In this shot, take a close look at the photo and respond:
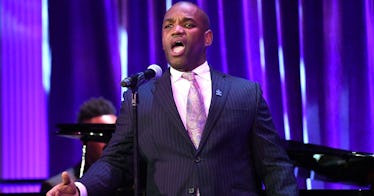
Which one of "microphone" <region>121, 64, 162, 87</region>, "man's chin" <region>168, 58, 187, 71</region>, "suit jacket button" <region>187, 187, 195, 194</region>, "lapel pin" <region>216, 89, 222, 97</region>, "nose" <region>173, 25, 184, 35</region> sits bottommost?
"suit jacket button" <region>187, 187, 195, 194</region>

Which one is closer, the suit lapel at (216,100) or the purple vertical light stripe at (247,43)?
the suit lapel at (216,100)

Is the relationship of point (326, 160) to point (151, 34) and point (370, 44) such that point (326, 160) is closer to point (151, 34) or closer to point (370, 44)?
point (370, 44)

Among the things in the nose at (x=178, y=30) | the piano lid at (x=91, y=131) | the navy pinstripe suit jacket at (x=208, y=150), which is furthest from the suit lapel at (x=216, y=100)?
the piano lid at (x=91, y=131)

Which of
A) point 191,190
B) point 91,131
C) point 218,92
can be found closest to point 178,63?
point 218,92

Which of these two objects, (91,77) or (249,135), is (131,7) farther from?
(249,135)

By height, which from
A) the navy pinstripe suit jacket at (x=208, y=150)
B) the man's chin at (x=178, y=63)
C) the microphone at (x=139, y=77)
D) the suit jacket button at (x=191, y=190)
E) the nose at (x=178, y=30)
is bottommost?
the suit jacket button at (x=191, y=190)

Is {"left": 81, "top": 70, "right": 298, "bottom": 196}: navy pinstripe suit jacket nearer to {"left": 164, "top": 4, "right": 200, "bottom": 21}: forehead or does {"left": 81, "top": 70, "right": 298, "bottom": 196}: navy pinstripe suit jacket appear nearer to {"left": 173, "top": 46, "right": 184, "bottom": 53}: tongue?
{"left": 173, "top": 46, "right": 184, "bottom": 53}: tongue

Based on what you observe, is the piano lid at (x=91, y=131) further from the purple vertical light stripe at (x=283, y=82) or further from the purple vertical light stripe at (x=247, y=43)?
the purple vertical light stripe at (x=283, y=82)

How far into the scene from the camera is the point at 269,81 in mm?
4711

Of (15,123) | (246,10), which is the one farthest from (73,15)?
(246,10)

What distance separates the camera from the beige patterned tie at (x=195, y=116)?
2576 millimetres

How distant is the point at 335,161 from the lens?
3283 mm

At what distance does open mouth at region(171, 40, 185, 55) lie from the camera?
2686 millimetres

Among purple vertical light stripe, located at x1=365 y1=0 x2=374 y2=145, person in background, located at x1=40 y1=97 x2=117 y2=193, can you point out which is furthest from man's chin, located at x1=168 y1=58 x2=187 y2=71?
purple vertical light stripe, located at x1=365 y1=0 x2=374 y2=145
